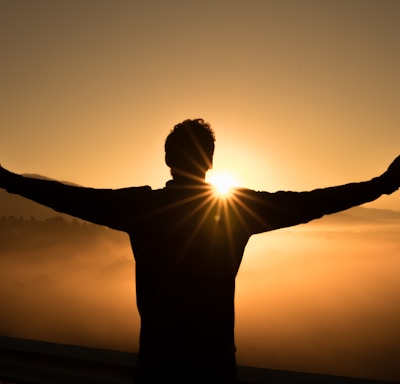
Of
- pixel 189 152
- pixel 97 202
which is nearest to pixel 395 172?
pixel 189 152

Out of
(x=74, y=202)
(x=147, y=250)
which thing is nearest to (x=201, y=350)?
(x=147, y=250)

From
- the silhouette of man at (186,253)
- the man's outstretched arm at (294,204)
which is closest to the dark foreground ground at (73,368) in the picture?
the silhouette of man at (186,253)

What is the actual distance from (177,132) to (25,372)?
3.26m

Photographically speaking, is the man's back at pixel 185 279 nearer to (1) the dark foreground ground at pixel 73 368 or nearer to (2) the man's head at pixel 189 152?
(2) the man's head at pixel 189 152

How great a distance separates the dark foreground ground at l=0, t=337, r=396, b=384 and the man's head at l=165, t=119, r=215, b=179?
A: 2.07 m

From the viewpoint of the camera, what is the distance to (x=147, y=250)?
172cm

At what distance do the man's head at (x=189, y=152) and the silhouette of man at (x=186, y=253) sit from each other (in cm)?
9

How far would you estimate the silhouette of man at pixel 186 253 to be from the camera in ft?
5.54

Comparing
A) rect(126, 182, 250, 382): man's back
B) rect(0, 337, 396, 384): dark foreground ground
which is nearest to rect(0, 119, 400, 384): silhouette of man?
rect(126, 182, 250, 382): man's back

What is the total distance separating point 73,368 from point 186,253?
9.39 feet

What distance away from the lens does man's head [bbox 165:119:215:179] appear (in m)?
1.81

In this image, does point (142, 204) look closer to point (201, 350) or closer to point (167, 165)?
point (167, 165)

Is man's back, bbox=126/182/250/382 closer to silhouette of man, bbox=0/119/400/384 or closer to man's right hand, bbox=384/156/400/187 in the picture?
silhouette of man, bbox=0/119/400/384

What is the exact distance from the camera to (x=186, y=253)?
171 cm
